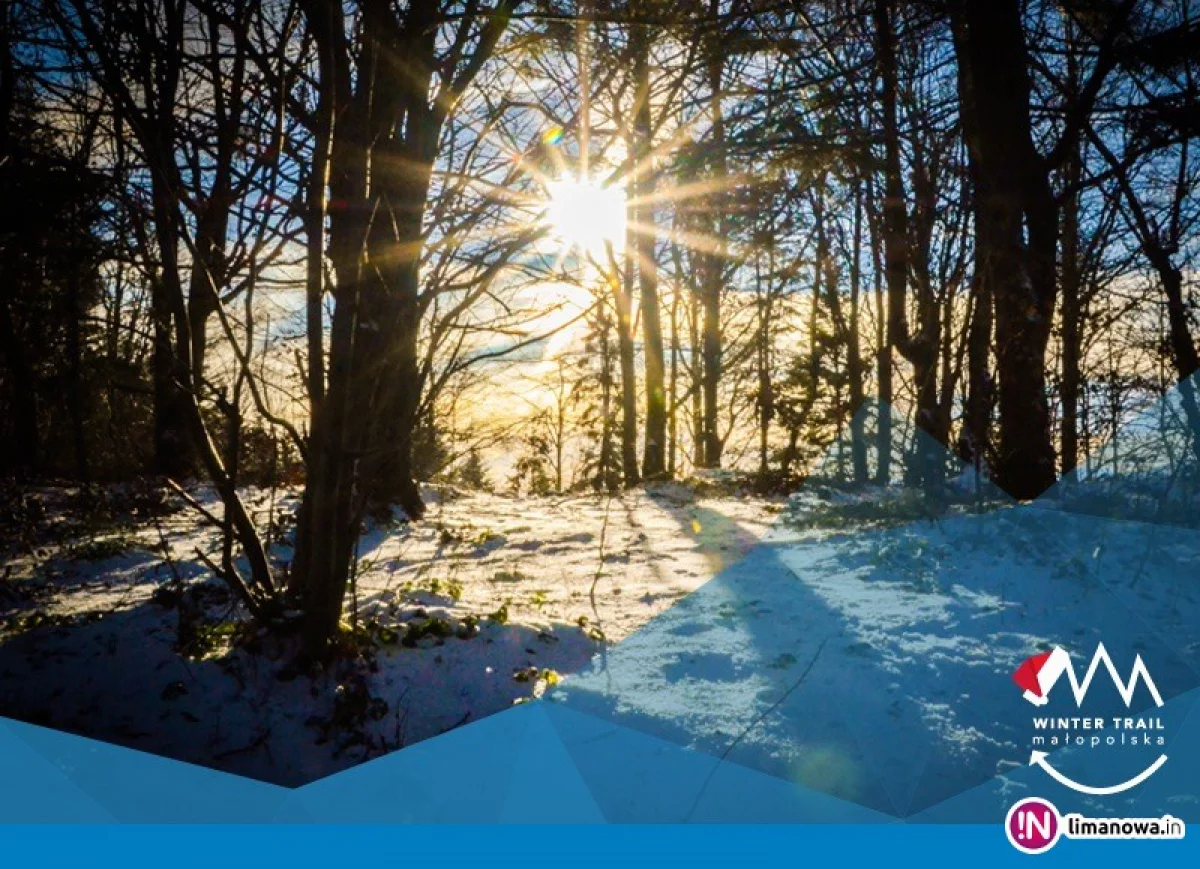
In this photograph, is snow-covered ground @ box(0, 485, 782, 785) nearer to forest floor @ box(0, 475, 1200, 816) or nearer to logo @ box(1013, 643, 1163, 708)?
forest floor @ box(0, 475, 1200, 816)

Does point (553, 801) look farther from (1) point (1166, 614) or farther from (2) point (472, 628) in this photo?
(1) point (1166, 614)

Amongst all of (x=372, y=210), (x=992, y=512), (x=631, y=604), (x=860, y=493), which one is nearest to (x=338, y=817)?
(x=631, y=604)

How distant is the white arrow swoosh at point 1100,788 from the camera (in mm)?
2332

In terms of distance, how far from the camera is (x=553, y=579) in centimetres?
486

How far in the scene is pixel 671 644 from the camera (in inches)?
140

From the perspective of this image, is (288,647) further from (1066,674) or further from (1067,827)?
(1066,674)

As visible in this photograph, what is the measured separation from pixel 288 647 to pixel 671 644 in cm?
189

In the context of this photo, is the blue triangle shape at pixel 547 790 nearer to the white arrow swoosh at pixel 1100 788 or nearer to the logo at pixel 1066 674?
the white arrow swoosh at pixel 1100 788

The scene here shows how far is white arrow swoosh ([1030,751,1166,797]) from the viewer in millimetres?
2332

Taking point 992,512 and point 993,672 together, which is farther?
point 992,512

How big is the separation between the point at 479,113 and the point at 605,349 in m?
12.8

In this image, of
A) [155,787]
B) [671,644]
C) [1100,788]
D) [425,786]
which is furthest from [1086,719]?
[155,787]

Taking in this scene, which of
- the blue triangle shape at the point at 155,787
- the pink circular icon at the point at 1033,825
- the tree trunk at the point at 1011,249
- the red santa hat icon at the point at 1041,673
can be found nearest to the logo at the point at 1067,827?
the pink circular icon at the point at 1033,825

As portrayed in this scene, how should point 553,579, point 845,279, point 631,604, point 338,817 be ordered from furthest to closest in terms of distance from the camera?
1. point 845,279
2. point 553,579
3. point 631,604
4. point 338,817
